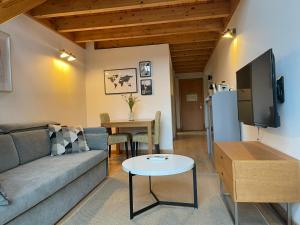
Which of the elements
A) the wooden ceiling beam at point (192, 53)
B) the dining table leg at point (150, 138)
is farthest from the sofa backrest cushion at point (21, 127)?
the wooden ceiling beam at point (192, 53)

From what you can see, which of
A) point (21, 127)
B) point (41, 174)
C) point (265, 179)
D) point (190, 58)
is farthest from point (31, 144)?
point (190, 58)

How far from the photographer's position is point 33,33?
3355 mm

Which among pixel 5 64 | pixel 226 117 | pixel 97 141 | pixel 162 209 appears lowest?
pixel 162 209

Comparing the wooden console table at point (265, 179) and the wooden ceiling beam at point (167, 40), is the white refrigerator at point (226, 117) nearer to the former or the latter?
the wooden console table at point (265, 179)

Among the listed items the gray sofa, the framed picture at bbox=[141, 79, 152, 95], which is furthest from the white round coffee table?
the framed picture at bbox=[141, 79, 152, 95]

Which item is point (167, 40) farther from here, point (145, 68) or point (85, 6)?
point (85, 6)

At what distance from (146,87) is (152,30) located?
120 cm

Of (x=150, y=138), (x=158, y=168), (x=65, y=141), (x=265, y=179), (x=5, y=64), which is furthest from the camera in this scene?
(x=150, y=138)

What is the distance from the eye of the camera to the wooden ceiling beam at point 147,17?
11.7 ft

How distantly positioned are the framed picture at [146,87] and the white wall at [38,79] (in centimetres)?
141

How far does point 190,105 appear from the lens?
9062 millimetres

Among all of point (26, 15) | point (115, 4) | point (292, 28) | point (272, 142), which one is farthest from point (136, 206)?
point (26, 15)

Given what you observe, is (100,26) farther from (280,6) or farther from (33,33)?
(280,6)

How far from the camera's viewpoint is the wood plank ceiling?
3268mm
